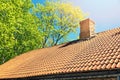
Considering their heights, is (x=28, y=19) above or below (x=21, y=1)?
below

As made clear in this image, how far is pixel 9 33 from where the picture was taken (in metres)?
30.7

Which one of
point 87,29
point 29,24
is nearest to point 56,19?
point 29,24

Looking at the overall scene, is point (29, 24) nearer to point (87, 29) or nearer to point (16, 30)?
point (16, 30)

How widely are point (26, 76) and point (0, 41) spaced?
572 inches

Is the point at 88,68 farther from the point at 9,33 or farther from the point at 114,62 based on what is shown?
the point at 9,33

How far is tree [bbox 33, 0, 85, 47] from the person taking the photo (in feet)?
145

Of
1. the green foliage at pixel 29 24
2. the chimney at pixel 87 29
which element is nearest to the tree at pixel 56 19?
the green foliage at pixel 29 24

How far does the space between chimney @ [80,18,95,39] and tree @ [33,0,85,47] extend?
2214cm

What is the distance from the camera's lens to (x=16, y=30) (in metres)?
32.8

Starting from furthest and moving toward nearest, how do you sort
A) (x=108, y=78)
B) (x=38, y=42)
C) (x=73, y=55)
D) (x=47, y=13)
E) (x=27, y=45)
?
(x=47, y=13) < (x=38, y=42) < (x=27, y=45) < (x=73, y=55) < (x=108, y=78)

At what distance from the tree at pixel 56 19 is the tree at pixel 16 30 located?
20.3ft

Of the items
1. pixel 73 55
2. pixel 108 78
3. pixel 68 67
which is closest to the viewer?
pixel 108 78

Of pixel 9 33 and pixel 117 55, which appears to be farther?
pixel 9 33

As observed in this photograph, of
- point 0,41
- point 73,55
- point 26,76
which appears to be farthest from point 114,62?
point 0,41
